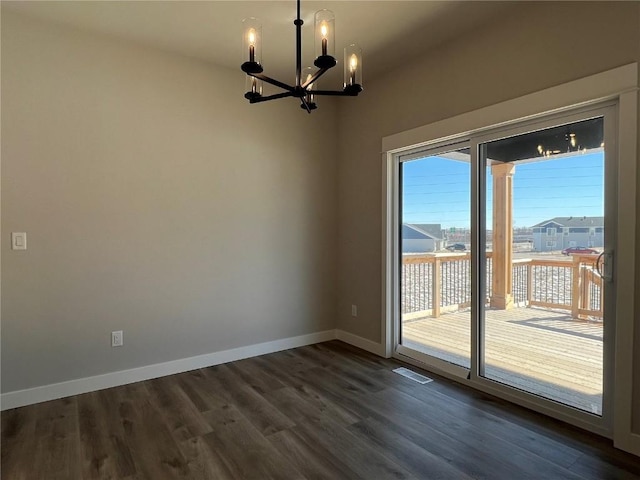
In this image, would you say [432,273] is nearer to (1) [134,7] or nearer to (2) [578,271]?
(2) [578,271]

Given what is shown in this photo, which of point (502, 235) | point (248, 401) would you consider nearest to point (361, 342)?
point (248, 401)

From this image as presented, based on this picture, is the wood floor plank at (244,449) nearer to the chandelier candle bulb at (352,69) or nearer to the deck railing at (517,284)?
the deck railing at (517,284)

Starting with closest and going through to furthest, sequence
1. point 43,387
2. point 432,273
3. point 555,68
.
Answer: point 555,68
point 43,387
point 432,273

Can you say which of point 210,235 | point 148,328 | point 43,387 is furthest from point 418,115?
point 43,387

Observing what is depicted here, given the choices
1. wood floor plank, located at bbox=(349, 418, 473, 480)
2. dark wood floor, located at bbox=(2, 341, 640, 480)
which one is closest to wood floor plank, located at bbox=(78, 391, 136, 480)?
dark wood floor, located at bbox=(2, 341, 640, 480)

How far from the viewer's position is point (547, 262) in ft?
8.28

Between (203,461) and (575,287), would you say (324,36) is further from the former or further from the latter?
(203,461)

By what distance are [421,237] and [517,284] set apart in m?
0.96

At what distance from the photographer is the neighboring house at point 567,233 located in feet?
7.39

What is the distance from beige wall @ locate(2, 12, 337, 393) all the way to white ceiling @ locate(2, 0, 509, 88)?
0.20 meters

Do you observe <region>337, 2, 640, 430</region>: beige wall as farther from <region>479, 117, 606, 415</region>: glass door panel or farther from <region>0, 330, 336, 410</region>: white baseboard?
<region>0, 330, 336, 410</region>: white baseboard

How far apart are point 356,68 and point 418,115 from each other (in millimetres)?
1449

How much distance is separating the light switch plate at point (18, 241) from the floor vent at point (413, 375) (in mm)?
3141

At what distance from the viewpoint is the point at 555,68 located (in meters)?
2.32
